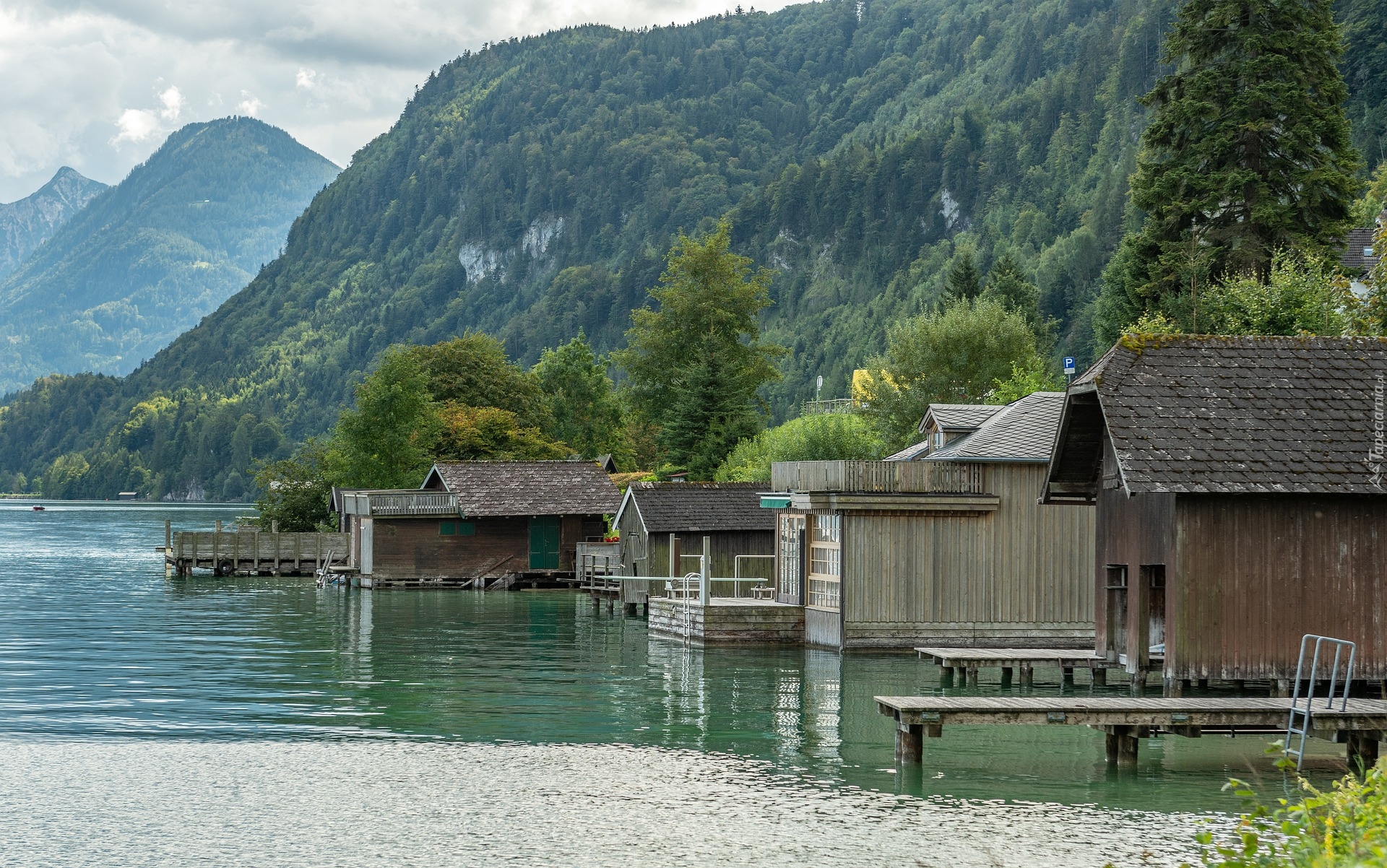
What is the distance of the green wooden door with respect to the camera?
71750mm

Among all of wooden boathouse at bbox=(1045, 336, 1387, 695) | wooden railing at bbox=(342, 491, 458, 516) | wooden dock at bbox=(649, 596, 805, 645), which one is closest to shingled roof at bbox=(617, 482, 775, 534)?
wooden dock at bbox=(649, 596, 805, 645)

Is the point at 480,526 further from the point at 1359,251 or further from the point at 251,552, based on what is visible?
the point at 1359,251

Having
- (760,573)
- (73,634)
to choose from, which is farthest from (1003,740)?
(73,634)

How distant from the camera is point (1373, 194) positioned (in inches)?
3425

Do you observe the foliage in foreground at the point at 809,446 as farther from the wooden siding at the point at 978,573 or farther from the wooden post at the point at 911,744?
the wooden post at the point at 911,744

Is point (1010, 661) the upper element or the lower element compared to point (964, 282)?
Result: lower

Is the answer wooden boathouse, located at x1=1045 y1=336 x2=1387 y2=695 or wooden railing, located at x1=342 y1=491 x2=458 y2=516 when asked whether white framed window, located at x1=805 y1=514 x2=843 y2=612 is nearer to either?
wooden boathouse, located at x1=1045 y1=336 x2=1387 y2=695

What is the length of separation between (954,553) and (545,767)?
1853cm

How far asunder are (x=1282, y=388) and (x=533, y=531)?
48.8 m

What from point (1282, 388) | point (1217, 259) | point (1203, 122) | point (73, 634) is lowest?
point (73, 634)

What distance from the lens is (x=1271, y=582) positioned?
2605cm

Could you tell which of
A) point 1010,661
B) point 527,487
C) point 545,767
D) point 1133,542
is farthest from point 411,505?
point 545,767

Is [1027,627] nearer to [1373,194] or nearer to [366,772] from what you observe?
[366,772]

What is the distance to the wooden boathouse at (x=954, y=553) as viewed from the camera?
1513 inches
